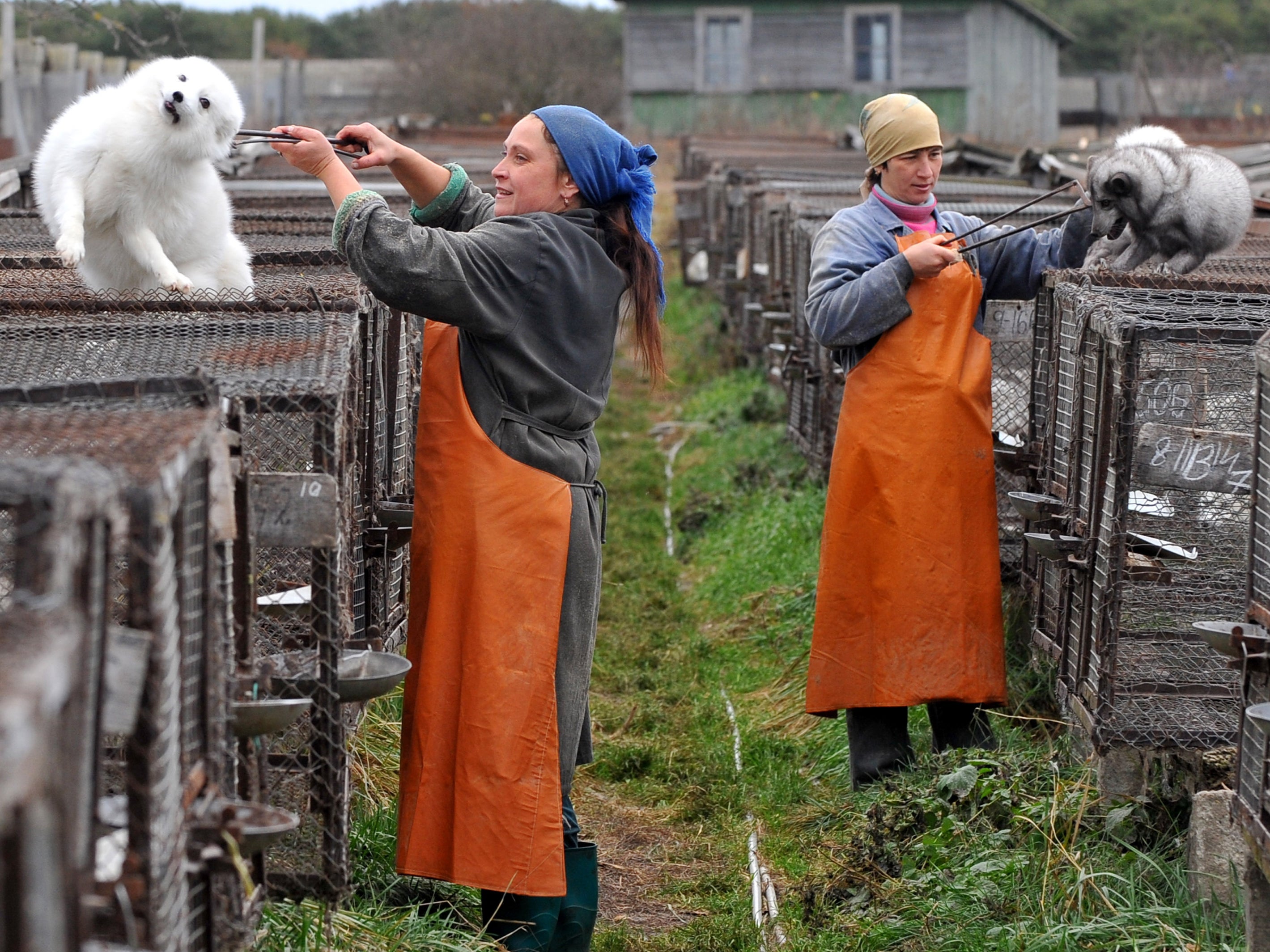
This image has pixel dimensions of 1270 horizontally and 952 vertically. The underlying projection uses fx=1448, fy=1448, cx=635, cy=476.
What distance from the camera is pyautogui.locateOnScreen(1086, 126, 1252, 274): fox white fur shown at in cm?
443

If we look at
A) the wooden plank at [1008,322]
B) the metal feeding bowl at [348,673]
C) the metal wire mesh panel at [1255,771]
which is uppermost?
the wooden plank at [1008,322]

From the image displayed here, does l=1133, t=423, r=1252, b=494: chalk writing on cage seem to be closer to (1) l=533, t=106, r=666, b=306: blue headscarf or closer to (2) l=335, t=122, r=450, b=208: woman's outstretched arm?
(1) l=533, t=106, r=666, b=306: blue headscarf

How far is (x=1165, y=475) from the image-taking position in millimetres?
3203

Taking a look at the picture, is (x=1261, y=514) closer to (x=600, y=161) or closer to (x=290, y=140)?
(x=600, y=161)

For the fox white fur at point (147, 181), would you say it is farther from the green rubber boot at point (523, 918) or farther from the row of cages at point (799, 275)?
the row of cages at point (799, 275)

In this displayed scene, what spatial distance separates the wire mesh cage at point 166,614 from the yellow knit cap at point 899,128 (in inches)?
102

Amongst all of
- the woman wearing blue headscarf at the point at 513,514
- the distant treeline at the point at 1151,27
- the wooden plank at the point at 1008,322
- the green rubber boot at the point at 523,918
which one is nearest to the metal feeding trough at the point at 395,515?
the woman wearing blue headscarf at the point at 513,514

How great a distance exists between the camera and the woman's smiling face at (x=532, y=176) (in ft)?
10.6

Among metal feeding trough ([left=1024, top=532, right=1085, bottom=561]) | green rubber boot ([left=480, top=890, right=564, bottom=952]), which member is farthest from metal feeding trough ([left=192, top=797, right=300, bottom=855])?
metal feeding trough ([left=1024, top=532, right=1085, bottom=561])

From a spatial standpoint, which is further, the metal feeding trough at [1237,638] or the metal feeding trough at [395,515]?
the metal feeding trough at [395,515]

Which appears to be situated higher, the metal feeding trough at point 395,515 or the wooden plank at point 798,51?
the wooden plank at point 798,51

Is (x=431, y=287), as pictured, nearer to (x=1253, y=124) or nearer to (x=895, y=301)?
(x=895, y=301)

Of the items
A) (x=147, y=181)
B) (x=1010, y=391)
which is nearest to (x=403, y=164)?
(x=147, y=181)

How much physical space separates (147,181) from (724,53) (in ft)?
89.0
